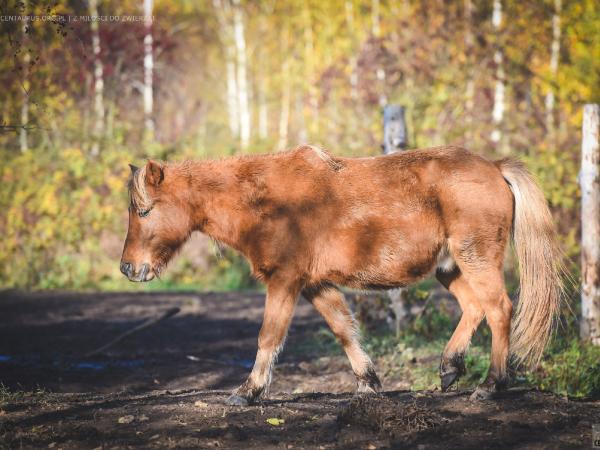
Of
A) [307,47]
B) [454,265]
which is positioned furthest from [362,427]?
[307,47]

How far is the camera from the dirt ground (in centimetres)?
455

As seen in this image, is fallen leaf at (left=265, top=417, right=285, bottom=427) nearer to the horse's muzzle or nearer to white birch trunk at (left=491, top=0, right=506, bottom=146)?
the horse's muzzle

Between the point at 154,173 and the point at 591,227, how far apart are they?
17.0 feet

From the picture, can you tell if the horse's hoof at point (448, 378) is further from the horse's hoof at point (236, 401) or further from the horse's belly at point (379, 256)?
the horse's hoof at point (236, 401)

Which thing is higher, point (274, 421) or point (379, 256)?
point (379, 256)

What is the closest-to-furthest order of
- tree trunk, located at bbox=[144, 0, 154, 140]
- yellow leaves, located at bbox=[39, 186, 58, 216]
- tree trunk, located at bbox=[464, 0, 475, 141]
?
1. yellow leaves, located at bbox=[39, 186, 58, 216]
2. tree trunk, located at bbox=[464, 0, 475, 141]
3. tree trunk, located at bbox=[144, 0, 154, 140]

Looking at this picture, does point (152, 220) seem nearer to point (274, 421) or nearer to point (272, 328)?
point (272, 328)

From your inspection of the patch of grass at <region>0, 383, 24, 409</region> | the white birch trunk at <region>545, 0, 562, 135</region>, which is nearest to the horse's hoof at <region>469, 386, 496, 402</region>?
the patch of grass at <region>0, 383, 24, 409</region>

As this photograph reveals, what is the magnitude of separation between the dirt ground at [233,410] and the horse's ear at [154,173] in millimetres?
1870

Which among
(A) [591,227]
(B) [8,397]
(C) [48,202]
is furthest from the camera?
(C) [48,202]

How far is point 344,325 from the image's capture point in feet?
20.4

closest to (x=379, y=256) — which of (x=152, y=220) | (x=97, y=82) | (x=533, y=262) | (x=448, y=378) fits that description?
(x=448, y=378)

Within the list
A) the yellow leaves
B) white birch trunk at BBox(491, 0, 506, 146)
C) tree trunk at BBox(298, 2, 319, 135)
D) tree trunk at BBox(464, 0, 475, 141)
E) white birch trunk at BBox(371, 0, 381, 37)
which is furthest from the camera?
tree trunk at BBox(298, 2, 319, 135)

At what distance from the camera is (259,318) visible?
11.7m
